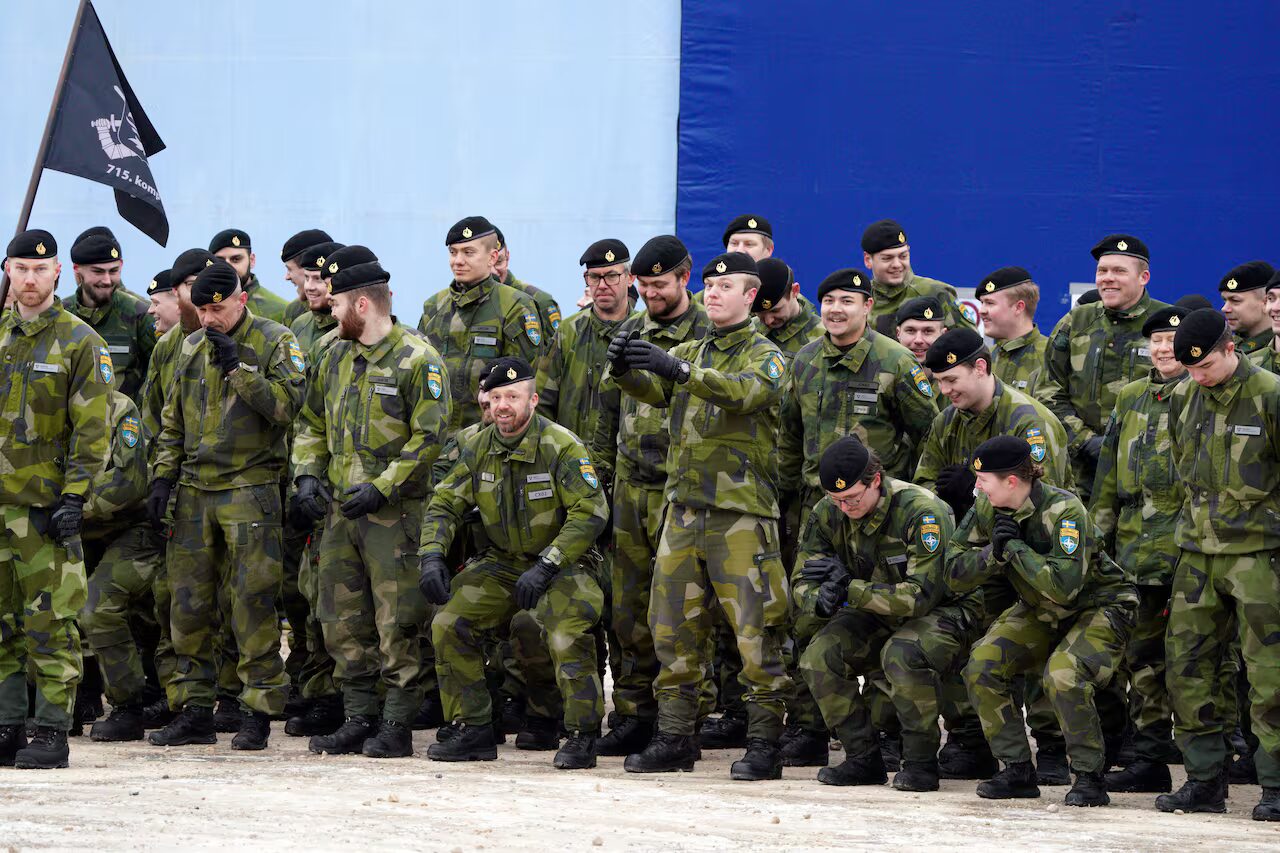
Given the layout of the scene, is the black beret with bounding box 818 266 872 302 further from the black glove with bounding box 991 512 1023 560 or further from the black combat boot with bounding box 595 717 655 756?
the black combat boot with bounding box 595 717 655 756

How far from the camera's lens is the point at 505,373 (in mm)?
8469

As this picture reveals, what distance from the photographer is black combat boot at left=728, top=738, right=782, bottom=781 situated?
804 centimetres

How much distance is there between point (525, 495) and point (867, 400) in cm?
175

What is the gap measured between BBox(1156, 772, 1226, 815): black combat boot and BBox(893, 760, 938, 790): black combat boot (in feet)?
3.17

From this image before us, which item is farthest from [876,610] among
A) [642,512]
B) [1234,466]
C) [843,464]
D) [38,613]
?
[38,613]

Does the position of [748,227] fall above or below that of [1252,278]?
above

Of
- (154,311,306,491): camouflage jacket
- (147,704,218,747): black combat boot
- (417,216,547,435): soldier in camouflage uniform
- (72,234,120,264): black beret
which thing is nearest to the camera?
(147,704,218,747): black combat boot

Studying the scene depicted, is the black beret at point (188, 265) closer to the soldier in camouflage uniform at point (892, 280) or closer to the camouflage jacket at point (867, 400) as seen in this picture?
the camouflage jacket at point (867, 400)

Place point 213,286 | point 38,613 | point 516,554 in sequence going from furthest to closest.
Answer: point 213,286 < point 516,554 < point 38,613

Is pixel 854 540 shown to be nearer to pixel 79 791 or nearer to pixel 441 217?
pixel 79 791

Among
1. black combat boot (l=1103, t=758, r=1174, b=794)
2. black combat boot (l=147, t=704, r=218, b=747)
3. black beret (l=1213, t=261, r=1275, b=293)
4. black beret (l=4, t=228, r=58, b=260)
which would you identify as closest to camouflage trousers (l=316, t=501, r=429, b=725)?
black combat boot (l=147, t=704, r=218, b=747)

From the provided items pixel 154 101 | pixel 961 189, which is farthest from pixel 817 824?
pixel 154 101

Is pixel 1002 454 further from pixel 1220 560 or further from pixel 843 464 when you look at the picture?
pixel 1220 560

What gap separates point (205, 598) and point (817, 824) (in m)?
3.61
